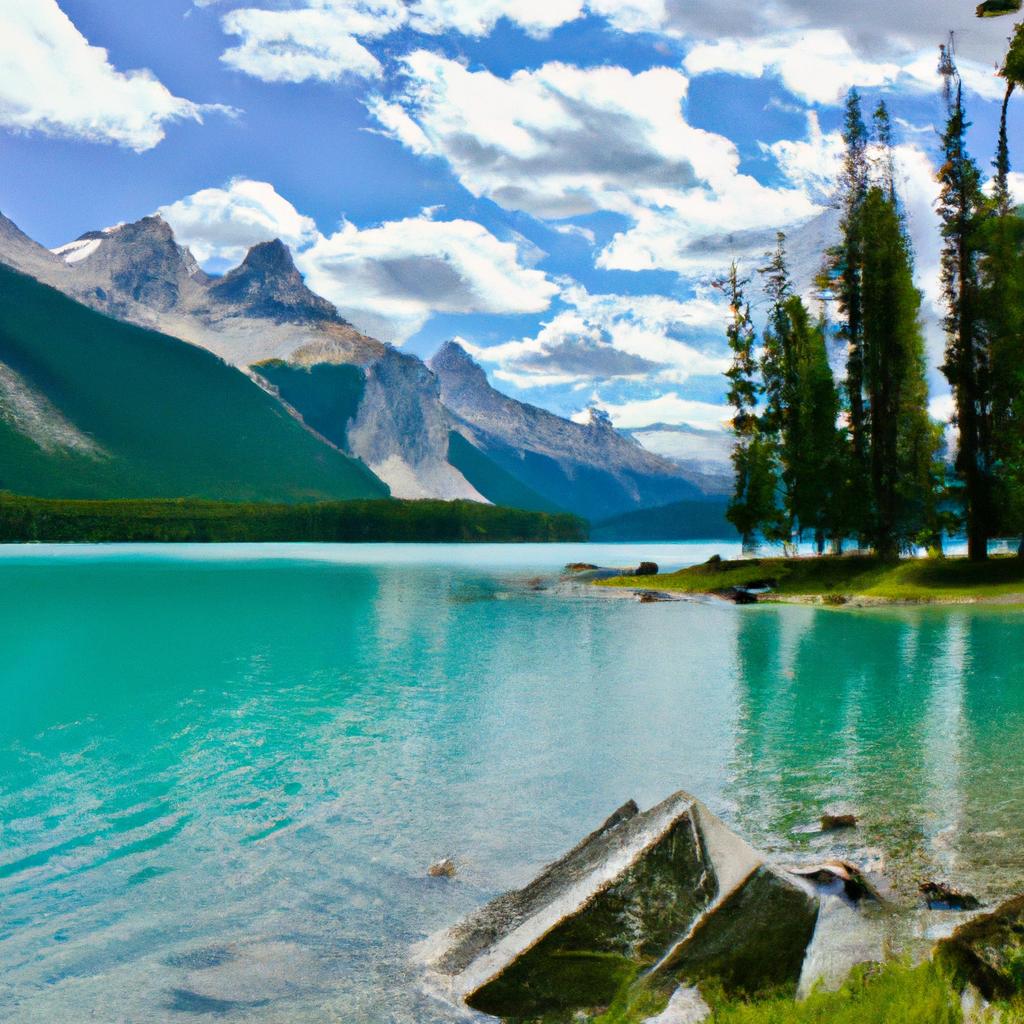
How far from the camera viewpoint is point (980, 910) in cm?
989

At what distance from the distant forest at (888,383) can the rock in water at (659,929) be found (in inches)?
1923

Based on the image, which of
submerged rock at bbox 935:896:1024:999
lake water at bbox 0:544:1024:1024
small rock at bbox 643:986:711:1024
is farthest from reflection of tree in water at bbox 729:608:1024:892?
small rock at bbox 643:986:711:1024

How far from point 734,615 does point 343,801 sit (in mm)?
40845

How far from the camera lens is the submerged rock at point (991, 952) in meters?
7.34

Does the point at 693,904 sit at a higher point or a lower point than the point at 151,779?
higher

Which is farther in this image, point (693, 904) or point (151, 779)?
point (151, 779)

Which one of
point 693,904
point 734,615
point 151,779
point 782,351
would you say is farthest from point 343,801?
point 782,351

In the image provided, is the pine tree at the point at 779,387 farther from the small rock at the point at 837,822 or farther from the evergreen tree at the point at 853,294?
the small rock at the point at 837,822

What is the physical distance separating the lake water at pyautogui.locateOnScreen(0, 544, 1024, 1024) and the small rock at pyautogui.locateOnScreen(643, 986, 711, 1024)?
2.20 meters

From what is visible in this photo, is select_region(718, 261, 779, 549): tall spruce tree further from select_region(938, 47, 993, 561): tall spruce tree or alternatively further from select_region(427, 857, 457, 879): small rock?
select_region(427, 857, 457, 879): small rock

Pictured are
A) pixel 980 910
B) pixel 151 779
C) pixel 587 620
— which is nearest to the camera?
pixel 980 910

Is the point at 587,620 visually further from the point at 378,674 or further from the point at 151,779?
the point at 151,779

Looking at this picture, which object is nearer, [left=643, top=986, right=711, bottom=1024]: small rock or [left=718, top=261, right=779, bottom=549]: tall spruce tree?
[left=643, top=986, right=711, bottom=1024]: small rock

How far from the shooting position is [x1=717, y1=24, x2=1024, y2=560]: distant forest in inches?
2130
